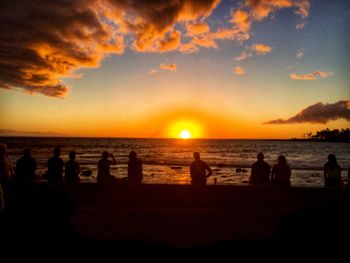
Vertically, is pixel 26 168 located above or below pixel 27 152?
below

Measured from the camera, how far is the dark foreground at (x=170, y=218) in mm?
1077

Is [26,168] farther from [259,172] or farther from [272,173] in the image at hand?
[272,173]

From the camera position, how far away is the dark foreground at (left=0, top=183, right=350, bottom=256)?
1077 mm

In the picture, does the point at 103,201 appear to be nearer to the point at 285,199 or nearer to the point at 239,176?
the point at 285,199

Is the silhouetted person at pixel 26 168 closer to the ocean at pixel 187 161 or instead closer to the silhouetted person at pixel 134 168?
the silhouetted person at pixel 134 168

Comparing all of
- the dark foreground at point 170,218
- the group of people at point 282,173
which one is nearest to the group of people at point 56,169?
the dark foreground at point 170,218

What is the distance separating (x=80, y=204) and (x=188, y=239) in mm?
3505

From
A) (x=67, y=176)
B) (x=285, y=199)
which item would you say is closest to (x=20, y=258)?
(x=285, y=199)

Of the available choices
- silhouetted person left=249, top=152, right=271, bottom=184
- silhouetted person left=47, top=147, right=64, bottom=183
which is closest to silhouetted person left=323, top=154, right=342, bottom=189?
silhouetted person left=249, top=152, right=271, bottom=184

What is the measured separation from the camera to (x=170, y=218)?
6.04 m

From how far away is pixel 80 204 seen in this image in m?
7.23

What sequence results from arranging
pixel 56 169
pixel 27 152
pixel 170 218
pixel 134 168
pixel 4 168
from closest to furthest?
1. pixel 170 218
2. pixel 4 168
3. pixel 27 152
4. pixel 56 169
5. pixel 134 168

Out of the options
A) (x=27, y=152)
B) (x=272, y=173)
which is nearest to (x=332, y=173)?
(x=272, y=173)

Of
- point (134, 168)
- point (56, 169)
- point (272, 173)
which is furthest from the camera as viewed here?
point (134, 168)
